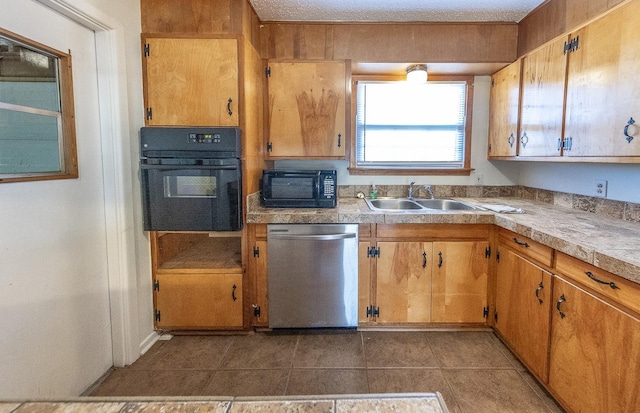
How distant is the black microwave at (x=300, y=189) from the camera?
2.60 metres

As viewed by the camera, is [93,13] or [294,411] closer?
[294,411]

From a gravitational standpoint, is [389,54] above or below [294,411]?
above

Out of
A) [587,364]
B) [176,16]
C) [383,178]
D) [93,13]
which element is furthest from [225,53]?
[587,364]

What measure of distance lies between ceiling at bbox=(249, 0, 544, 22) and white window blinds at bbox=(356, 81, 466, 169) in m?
0.58

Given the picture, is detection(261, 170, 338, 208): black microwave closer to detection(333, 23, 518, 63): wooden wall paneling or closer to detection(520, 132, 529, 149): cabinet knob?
detection(333, 23, 518, 63): wooden wall paneling

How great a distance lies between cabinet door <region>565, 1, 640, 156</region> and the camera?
64.3 inches

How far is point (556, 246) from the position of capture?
5.58 feet

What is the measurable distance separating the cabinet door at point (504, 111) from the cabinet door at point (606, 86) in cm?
59

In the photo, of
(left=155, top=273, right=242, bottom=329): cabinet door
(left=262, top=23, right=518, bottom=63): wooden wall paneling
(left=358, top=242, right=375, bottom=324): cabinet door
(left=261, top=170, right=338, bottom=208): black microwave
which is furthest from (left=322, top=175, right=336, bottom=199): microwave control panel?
(left=262, top=23, right=518, bottom=63): wooden wall paneling

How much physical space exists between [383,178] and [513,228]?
1.29m

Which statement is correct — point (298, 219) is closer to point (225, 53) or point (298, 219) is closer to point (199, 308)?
point (199, 308)

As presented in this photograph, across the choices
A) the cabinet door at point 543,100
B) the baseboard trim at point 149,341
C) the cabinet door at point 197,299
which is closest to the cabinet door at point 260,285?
the cabinet door at point 197,299

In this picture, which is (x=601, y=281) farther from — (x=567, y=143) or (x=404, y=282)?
(x=404, y=282)

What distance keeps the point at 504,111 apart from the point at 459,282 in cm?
145
